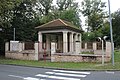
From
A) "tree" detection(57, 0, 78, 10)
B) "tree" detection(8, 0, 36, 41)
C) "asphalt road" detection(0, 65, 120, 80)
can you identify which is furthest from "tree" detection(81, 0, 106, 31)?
"asphalt road" detection(0, 65, 120, 80)

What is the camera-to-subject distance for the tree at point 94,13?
223 feet

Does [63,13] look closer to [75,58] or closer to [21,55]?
[21,55]

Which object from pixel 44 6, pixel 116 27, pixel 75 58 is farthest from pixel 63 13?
pixel 75 58

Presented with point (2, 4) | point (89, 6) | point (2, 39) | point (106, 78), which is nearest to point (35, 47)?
point (2, 4)

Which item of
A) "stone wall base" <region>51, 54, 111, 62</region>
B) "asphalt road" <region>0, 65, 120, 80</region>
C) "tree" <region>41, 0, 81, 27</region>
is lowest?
"asphalt road" <region>0, 65, 120, 80</region>

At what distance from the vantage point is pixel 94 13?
69062mm

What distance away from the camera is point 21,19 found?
1645 inches

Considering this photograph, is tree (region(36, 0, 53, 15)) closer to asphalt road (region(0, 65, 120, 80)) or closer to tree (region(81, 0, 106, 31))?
tree (region(81, 0, 106, 31))

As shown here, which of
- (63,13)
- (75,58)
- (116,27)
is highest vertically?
(63,13)

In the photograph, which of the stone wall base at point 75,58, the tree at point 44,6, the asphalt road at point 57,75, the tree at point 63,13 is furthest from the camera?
the tree at point 44,6

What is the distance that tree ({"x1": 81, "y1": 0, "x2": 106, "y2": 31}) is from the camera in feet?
223

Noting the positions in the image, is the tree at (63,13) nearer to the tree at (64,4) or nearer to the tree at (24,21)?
the tree at (64,4)

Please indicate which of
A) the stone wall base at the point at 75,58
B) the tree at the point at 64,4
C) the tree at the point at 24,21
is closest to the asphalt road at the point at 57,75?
the stone wall base at the point at 75,58

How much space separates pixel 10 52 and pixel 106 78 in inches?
732
